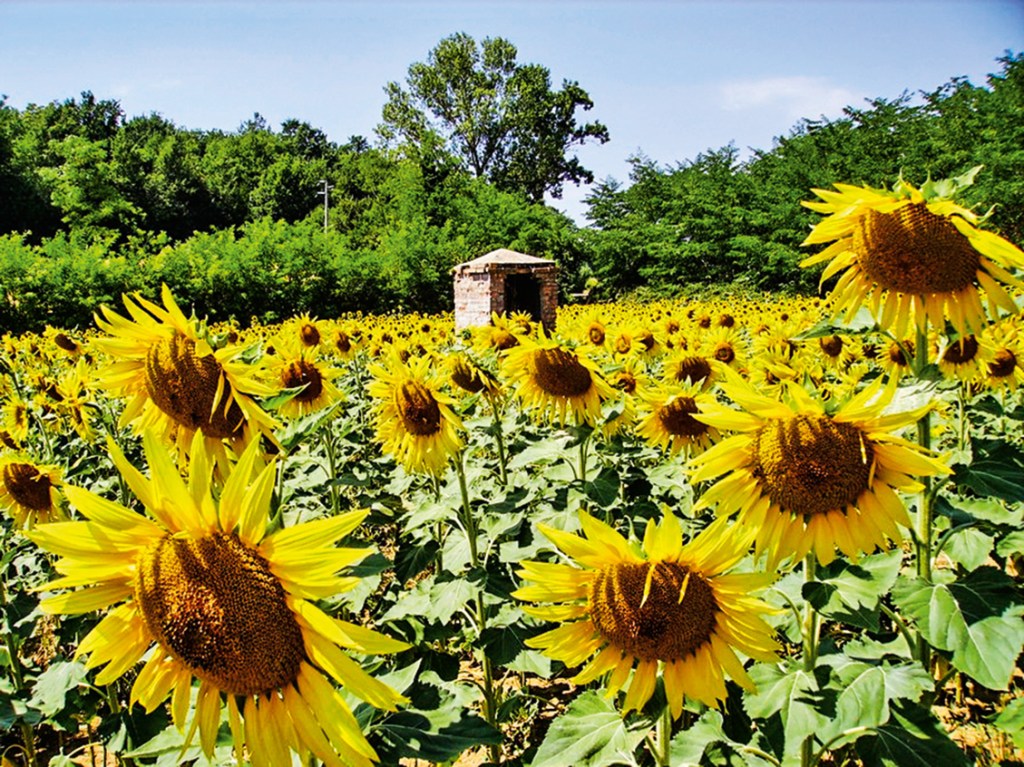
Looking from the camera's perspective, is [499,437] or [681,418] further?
[499,437]

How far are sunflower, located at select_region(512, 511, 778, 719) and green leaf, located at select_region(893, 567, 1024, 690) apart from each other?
400 mm

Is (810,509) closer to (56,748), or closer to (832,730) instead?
(832,730)

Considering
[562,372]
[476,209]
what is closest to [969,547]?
[562,372]

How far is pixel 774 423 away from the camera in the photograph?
4.54ft

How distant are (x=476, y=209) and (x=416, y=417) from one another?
2390 centimetres

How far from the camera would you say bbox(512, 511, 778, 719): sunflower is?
3.93 ft

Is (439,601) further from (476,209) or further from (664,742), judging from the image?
(476,209)

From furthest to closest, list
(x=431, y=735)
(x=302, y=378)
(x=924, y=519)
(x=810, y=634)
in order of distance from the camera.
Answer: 1. (x=302, y=378)
2. (x=924, y=519)
3. (x=810, y=634)
4. (x=431, y=735)

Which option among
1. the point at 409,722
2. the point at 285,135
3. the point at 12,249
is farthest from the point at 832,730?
the point at 285,135

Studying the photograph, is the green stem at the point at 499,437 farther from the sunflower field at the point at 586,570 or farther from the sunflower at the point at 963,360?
the sunflower at the point at 963,360

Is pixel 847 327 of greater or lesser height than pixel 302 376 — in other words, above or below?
above

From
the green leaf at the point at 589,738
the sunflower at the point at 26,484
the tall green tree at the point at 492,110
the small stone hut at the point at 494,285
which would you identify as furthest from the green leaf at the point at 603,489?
the tall green tree at the point at 492,110

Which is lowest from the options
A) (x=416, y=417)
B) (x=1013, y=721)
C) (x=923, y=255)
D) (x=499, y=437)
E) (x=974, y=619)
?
(x=1013, y=721)

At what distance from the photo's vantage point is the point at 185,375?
56.2 inches
